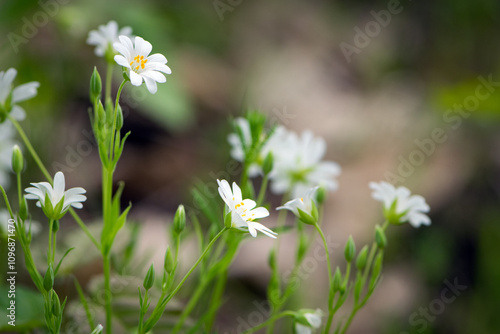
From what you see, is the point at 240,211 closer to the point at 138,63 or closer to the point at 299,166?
the point at 138,63

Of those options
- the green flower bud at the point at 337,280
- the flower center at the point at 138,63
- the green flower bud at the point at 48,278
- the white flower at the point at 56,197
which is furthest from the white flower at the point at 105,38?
the green flower bud at the point at 337,280

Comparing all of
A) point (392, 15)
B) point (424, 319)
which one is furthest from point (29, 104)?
point (392, 15)

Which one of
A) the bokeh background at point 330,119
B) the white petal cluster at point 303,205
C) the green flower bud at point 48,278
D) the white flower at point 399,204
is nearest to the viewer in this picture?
the green flower bud at point 48,278

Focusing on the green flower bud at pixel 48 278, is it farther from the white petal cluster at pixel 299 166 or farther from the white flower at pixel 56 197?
the white petal cluster at pixel 299 166

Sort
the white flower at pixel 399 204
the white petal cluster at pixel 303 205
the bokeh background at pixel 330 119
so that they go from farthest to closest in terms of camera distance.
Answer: the bokeh background at pixel 330 119
the white flower at pixel 399 204
the white petal cluster at pixel 303 205

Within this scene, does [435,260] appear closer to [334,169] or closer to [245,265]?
[245,265]

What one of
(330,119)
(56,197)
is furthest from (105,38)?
(330,119)
